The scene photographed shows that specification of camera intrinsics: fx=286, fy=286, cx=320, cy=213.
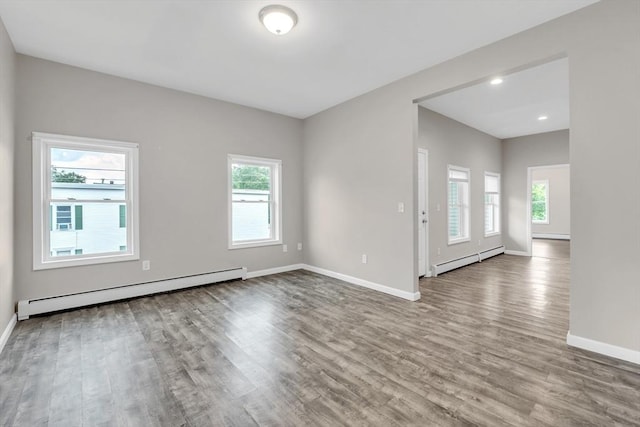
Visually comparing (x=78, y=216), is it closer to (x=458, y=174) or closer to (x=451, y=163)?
(x=451, y=163)

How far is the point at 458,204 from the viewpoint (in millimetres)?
6035

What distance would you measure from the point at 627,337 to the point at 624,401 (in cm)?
71

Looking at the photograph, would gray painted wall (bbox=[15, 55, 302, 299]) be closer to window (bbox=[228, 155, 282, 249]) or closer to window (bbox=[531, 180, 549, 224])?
window (bbox=[228, 155, 282, 249])

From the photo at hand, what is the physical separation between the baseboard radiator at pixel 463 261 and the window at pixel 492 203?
0.45 metres

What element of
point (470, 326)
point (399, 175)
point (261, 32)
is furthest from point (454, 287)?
point (261, 32)

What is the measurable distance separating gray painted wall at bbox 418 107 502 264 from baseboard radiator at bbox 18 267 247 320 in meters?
3.58

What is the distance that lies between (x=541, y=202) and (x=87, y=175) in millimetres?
13264

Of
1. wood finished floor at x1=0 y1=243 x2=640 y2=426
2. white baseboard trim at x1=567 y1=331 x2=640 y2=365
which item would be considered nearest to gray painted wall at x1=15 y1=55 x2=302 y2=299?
wood finished floor at x1=0 y1=243 x2=640 y2=426

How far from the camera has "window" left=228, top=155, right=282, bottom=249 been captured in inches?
190

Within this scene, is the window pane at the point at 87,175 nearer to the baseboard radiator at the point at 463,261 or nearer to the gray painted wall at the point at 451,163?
the gray painted wall at the point at 451,163

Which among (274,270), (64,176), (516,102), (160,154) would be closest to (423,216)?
(516,102)

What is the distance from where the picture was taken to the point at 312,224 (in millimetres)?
5402

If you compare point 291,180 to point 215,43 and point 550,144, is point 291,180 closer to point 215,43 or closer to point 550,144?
point 215,43

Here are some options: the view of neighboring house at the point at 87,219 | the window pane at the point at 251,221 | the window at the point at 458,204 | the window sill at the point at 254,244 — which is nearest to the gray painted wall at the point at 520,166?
the window at the point at 458,204
